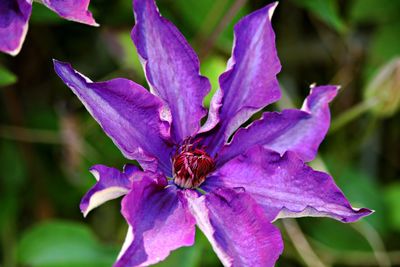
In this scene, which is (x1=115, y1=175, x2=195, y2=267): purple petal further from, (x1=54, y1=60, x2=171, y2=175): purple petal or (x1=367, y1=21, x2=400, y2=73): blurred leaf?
(x1=367, y1=21, x2=400, y2=73): blurred leaf

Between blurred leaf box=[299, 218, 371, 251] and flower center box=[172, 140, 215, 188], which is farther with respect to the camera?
blurred leaf box=[299, 218, 371, 251]

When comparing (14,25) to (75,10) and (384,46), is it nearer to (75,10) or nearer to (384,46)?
(75,10)

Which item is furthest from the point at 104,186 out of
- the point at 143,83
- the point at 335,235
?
the point at 335,235

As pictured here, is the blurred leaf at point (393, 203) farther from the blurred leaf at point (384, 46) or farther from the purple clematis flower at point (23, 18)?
the purple clematis flower at point (23, 18)

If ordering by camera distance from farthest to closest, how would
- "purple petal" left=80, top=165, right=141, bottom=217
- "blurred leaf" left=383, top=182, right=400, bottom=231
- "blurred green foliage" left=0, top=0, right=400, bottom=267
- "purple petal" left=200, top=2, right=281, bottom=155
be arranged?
1. "blurred leaf" left=383, top=182, right=400, bottom=231
2. "blurred green foliage" left=0, top=0, right=400, bottom=267
3. "purple petal" left=200, top=2, right=281, bottom=155
4. "purple petal" left=80, top=165, right=141, bottom=217

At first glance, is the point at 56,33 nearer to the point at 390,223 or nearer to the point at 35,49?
the point at 35,49

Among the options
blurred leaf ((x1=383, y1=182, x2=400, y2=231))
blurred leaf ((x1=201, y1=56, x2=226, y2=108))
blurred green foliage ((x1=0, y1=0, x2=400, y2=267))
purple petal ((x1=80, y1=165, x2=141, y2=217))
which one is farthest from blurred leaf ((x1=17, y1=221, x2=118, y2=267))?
blurred leaf ((x1=383, y1=182, x2=400, y2=231))

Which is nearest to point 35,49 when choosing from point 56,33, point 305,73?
point 56,33
